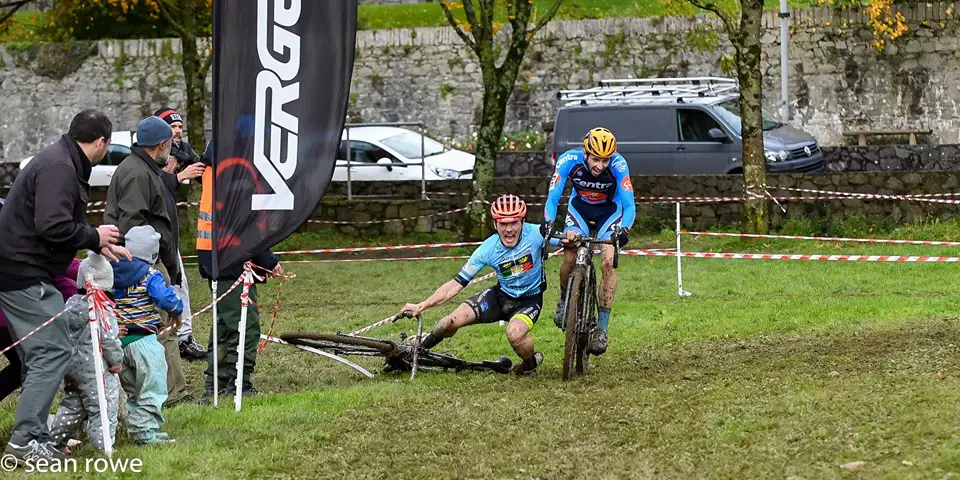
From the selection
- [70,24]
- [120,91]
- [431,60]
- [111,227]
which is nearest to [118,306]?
[111,227]

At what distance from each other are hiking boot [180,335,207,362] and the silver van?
42.9ft

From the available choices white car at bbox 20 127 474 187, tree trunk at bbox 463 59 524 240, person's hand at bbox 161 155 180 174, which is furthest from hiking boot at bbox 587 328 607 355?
white car at bbox 20 127 474 187

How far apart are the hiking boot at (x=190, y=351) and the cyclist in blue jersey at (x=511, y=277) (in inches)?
108

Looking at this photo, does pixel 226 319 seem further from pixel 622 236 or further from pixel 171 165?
pixel 622 236

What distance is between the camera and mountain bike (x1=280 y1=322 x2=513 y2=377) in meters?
11.1

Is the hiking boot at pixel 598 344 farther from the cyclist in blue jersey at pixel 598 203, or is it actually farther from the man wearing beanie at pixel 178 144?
the man wearing beanie at pixel 178 144

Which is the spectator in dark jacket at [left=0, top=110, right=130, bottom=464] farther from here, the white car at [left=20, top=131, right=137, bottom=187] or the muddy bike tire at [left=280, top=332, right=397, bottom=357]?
the white car at [left=20, top=131, right=137, bottom=187]

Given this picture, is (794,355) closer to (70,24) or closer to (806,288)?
(806,288)

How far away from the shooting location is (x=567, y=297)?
10703mm

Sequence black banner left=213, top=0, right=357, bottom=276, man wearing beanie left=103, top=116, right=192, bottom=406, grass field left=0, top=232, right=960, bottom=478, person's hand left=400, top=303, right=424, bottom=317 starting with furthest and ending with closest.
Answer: person's hand left=400, top=303, right=424, bottom=317 < man wearing beanie left=103, top=116, right=192, bottom=406 < black banner left=213, top=0, right=357, bottom=276 < grass field left=0, top=232, right=960, bottom=478

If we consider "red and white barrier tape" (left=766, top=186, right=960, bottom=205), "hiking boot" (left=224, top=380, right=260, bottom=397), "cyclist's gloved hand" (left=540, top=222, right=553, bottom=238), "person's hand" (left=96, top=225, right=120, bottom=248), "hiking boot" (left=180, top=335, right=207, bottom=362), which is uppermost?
"person's hand" (left=96, top=225, right=120, bottom=248)

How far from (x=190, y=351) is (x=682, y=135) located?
46.1ft

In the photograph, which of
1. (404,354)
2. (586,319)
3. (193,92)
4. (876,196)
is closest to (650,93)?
(876,196)

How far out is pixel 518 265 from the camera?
432 inches
